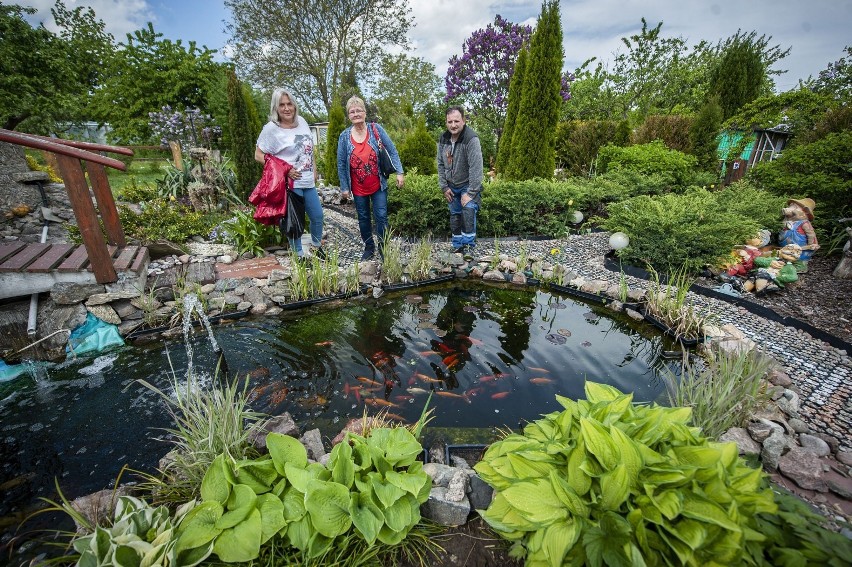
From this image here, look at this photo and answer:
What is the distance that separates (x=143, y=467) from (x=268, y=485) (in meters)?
0.97

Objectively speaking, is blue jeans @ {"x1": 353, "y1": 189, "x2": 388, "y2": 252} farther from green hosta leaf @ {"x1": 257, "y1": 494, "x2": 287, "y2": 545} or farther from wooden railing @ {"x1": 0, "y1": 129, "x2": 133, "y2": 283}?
green hosta leaf @ {"x1": 257, "y1": 494, "x2": 287, "y2": 545}

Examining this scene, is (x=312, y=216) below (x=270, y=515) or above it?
above

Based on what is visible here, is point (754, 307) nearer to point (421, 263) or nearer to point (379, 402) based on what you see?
point (421, 263)

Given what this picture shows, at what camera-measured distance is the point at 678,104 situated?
591 inches

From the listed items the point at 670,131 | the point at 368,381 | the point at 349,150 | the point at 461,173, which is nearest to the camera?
the point at 368,381

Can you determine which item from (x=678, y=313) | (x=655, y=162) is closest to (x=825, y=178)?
(x=655, y=162)

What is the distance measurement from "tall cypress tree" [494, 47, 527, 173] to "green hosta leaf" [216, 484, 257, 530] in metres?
7.18

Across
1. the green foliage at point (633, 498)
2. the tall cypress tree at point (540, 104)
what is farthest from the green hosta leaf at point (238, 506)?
the tall cypress tree at point (540, 104)

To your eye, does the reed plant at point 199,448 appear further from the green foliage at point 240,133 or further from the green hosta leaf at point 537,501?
the green foliage at point 240,133

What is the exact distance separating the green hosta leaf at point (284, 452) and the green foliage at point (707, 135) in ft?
37.3

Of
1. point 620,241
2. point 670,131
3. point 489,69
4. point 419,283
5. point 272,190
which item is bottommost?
point 419,283

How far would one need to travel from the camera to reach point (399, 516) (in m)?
1.27

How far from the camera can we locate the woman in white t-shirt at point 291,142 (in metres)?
3.61

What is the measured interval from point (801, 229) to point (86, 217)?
756cm
